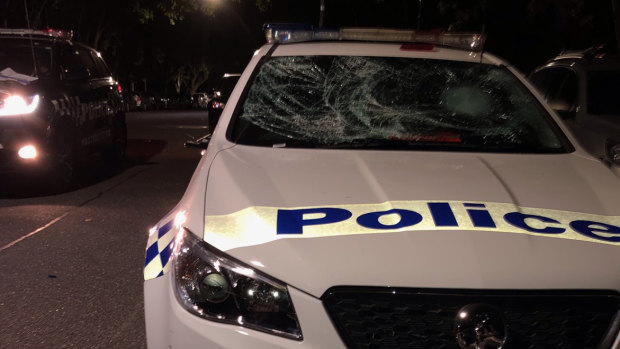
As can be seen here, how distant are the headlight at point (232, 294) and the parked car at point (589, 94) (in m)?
4.56

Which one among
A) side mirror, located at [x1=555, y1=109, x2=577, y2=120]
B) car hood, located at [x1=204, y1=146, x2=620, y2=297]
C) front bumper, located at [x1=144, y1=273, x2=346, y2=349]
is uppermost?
car hood, located at [x1=204, y1=146, x2=620, y2=297]

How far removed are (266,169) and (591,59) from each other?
211 inches

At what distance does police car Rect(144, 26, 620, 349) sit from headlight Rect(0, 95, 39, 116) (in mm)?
5462

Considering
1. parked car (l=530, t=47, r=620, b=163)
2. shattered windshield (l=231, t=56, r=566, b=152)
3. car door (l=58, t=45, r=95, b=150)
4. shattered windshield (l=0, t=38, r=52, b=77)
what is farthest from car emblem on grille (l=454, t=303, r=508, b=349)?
shattered windshield (l=0, t=38, r=52, b=77)

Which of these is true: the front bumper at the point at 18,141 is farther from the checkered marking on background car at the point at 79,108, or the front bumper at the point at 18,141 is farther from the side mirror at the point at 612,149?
the side mirror at the point at 612,149

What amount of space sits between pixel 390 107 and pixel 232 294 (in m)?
1.75

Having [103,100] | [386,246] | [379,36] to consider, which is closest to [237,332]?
[386,246]

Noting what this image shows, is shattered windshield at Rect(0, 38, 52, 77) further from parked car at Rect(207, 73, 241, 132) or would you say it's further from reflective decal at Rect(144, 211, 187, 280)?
reflective decal at Rect(144, 211, 187, 280)

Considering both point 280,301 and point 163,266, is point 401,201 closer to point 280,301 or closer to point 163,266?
point 280,301

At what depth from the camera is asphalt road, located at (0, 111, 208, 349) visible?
3.79 metres

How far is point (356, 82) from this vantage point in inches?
145

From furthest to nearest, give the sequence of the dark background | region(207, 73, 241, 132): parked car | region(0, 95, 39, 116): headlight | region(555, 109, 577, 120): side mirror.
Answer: the dark background
region(207, 73, 241, 132): parked car
region(0, 95, 39, 116): headlight
region(555, 109, 577, 120): side mirror

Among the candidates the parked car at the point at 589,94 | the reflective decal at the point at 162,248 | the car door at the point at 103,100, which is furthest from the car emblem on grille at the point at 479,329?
the car door at the point at 103,100

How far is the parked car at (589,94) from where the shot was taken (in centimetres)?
609
